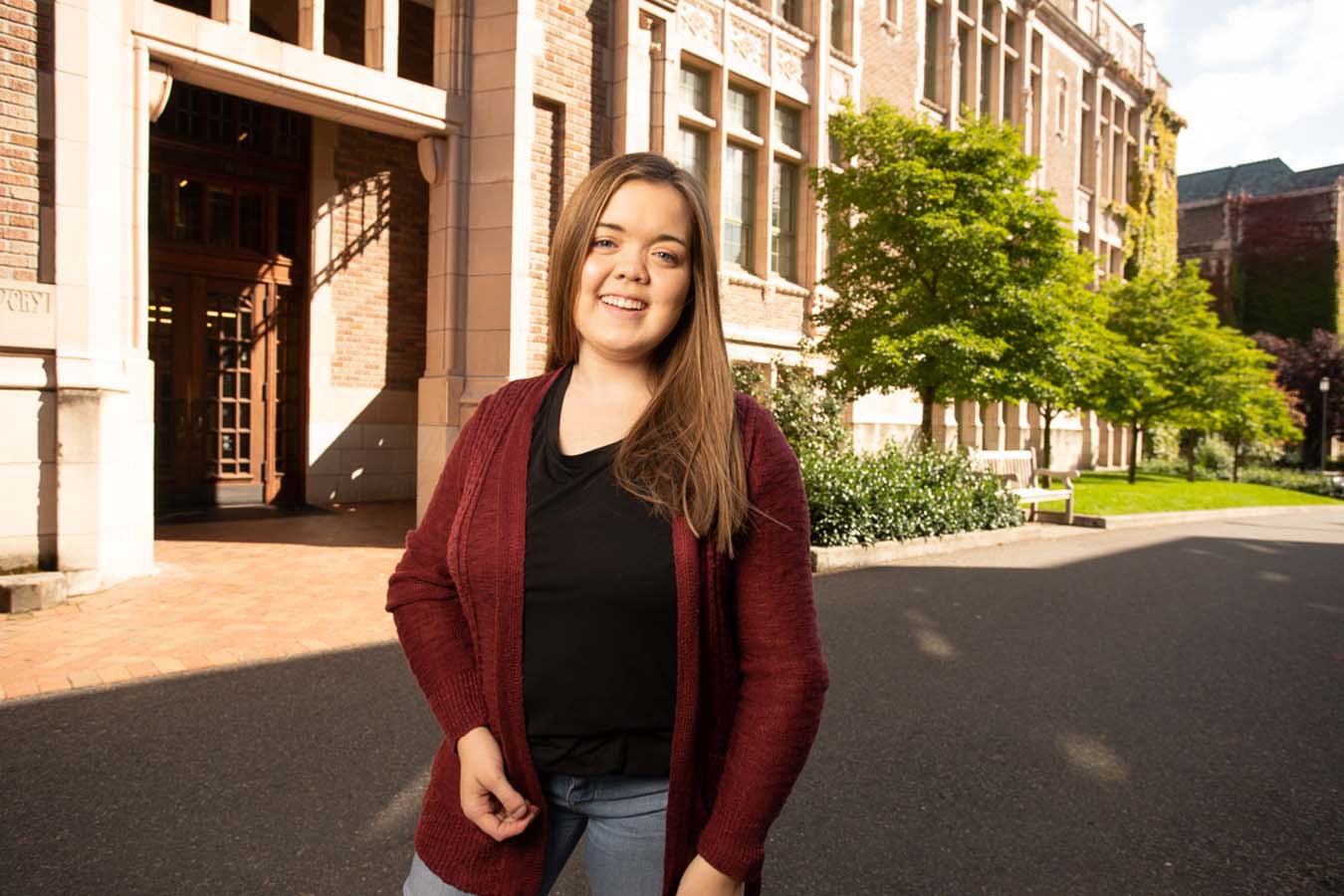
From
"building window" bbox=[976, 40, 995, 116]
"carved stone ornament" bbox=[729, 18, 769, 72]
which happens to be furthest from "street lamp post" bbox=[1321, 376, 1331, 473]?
"carved stone ornament" bbox=[729, 18, 769, 72]

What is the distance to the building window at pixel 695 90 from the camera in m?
14.7

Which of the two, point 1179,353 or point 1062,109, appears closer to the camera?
point 1179,353

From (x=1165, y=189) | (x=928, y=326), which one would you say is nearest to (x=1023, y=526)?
(x=928, y=326)

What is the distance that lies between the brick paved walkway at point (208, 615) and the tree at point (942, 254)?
7223 millimetres

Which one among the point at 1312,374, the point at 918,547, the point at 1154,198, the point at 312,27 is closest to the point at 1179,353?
the point at 1154,198

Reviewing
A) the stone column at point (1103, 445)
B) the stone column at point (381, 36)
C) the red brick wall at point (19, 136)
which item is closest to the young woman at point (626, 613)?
the red brick wall at point (19, 136)

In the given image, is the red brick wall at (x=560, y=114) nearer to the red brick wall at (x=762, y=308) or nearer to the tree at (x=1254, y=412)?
the red brick wall at (x=762, y=308)

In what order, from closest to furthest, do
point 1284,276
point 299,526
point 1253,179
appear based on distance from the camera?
point 299,526 < point 1284,276 < point 1253,179

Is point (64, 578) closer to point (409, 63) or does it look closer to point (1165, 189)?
point (409, 63)

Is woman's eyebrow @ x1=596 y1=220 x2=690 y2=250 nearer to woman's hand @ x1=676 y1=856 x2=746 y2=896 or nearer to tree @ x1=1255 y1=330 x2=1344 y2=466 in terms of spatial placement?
woman's hand @ x1=676 y1=856 x2=746 y2=896

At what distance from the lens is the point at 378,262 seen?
13.7 m

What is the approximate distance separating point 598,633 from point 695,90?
14.8 m

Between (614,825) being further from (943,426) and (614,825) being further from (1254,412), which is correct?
(1254,412)

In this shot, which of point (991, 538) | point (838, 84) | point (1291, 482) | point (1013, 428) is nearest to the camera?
point (991, 538)
